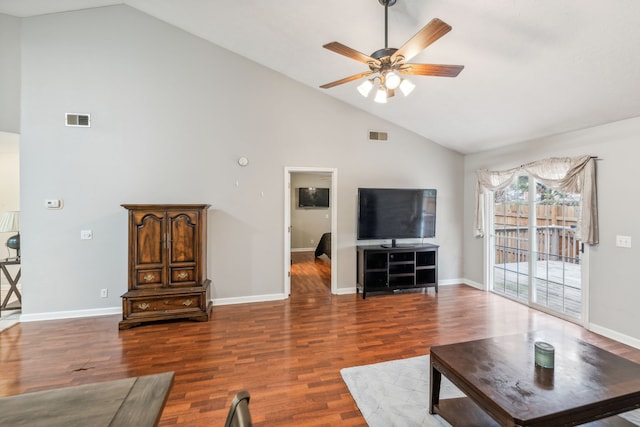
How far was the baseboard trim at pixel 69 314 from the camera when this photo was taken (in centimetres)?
368

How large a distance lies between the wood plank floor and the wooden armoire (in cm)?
20

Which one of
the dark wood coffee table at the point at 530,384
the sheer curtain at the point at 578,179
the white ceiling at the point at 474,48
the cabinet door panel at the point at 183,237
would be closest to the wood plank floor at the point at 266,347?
the dark wood coffee table at the point at 530,384

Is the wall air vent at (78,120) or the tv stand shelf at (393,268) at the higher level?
the wall air vent at (78,120)

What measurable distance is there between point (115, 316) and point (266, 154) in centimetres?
314

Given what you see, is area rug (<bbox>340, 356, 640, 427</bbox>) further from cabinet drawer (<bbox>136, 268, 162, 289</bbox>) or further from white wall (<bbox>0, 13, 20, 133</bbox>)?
white wall (<bbox>0, 13, 20, 133</bbox>)

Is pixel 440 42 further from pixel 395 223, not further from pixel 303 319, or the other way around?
pixel 303 319

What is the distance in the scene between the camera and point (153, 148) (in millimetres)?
4016

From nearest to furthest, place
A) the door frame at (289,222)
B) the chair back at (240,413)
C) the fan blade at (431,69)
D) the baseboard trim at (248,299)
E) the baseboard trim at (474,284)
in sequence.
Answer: the chair back at (240,413) → the fan blade at (431,69) → the baseboard trim at (248,299) → the door frame at (289,222) → the baseboard trim at (474,284)

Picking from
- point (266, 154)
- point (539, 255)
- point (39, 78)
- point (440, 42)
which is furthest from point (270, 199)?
point (539, 255)

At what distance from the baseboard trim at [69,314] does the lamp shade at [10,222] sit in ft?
3.89

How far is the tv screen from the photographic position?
8531 millimetres

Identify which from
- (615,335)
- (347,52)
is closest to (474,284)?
(615,335)

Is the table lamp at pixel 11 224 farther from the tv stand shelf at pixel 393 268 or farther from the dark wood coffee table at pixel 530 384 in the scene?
the dark wood coffee table at pixel 530 384

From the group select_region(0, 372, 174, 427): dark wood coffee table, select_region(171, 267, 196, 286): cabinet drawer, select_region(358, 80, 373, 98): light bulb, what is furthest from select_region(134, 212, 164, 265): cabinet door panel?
select_region(358, 80, 373, 98): light bulb
